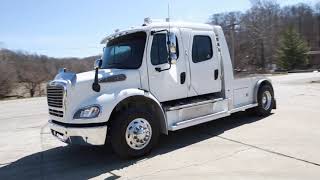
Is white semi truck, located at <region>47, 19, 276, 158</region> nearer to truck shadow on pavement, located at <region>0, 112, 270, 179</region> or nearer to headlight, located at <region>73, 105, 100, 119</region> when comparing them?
headlight, located at <region>73, 105, 100, 119</region>

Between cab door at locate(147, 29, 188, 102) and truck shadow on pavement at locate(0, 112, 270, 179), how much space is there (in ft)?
3.26

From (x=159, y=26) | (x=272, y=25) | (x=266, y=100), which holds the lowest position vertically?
(x=266, y=100)

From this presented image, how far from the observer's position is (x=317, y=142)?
7.69m

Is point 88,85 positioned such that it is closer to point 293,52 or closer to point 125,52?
point 125,52

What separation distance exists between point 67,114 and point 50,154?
1.51m

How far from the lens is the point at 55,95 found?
24.7 ft

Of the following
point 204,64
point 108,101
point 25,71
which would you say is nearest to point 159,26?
point 204,64

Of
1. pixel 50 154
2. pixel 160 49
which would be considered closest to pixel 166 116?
pixel 160 49

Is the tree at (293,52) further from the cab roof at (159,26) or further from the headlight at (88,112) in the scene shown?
the headlight at (88,112)

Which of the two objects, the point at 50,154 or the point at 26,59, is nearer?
the point at 50,154

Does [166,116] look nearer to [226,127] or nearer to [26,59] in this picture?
[226,127]

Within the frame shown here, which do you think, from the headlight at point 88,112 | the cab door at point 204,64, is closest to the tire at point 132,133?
the headlight at point 88,112

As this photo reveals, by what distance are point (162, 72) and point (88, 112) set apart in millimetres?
1822

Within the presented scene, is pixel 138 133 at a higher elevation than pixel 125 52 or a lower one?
lower
